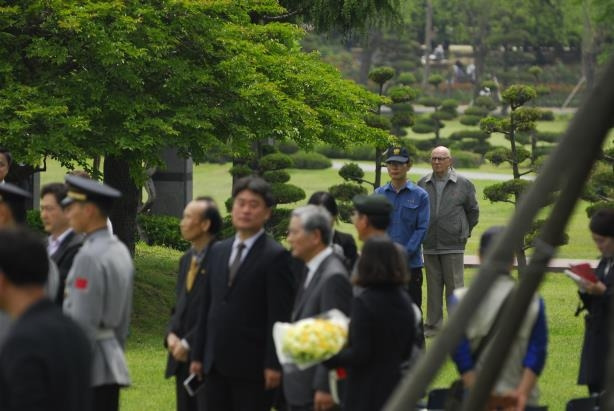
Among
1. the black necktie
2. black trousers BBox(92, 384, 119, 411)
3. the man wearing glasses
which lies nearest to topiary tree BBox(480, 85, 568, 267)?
the man wearing glasses

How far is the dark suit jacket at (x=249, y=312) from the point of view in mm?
8062

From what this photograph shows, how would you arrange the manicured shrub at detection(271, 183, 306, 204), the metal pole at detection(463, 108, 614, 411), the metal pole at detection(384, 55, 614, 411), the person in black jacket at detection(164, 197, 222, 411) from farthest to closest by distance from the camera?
1. the manicured shrub at detection(271, 183, 306, 204)
2. the person in black jacket at detection(164, 197, 222, 411)
3. the metal pole at detection(463, 108, 614, 411)
4. the metal pole at detection(384, 55, 614, 411)

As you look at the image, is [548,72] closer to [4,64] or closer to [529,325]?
[4,64]

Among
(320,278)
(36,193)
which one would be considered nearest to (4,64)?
(320,278)

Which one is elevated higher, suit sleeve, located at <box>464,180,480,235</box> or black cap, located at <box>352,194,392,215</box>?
black cap, located at <box>352,194,392,215</box>

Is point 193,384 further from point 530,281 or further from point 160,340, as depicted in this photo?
point 160,340

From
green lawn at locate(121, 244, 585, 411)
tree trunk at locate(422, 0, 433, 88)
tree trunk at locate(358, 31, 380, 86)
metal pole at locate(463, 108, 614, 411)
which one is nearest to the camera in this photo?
metal pole at locate(463, 108, 614, 411)

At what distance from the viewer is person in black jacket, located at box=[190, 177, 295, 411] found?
8062 mm

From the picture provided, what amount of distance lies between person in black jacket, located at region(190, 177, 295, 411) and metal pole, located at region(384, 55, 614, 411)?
3.60 m

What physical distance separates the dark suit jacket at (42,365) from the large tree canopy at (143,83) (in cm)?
906

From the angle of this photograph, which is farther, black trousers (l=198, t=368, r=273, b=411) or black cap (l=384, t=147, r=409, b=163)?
black cap (l=384, t=147, r=409, b=163)

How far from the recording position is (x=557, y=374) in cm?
1210

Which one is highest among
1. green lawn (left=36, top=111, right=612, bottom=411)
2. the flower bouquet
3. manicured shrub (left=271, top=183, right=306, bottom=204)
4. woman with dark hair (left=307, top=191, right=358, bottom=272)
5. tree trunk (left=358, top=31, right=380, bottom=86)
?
tree trunk (left=358, top=31, right=380, bottom=86)

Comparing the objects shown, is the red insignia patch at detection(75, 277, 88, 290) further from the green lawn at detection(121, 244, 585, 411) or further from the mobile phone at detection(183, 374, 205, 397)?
the green lawn at detection(121, 244, 585, 411)
